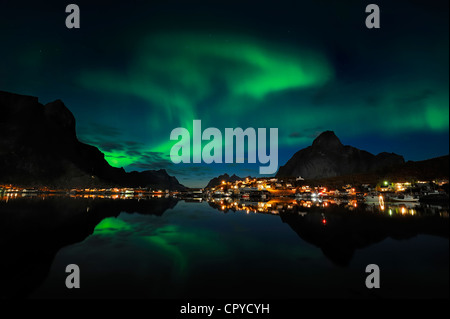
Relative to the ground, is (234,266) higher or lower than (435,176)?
lower

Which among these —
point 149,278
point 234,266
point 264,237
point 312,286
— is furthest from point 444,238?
point 149,278

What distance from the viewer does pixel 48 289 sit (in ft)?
32.6

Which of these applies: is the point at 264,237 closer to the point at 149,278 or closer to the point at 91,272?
the point at 149,278

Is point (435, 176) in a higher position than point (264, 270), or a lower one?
higher

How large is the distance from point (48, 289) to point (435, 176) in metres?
183

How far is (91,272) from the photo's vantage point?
12.0 m

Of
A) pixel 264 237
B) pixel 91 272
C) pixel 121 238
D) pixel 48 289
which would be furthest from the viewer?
pixel 264 237
